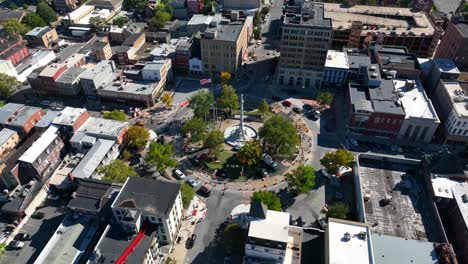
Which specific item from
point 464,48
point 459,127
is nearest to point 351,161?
point 459,127

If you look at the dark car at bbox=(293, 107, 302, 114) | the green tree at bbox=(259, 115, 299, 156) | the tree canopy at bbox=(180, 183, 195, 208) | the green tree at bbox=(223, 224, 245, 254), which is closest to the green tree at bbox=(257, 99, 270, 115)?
the dark car at bbox=(293, 107, 302, 114)

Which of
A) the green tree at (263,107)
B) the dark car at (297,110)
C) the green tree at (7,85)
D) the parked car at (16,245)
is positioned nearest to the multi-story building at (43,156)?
the parked car at (16,245)

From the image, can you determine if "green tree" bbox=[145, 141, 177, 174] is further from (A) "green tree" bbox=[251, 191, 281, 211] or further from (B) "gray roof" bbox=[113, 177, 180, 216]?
(A) "green tree" bbox=[251, 191, 281, 211]

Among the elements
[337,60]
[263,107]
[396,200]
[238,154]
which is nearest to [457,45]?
[337,60]

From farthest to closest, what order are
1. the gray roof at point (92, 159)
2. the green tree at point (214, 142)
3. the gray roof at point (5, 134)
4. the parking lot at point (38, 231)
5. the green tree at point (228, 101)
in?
the green tree at point (228, 101), the gray roof at point (5, 134), the green tree at point (214, 142), the gray roof at point (92, 159), the parking lot at point (38, 231)

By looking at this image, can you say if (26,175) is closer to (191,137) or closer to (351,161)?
(191,137)

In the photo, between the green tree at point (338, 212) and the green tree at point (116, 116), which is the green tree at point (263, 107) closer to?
the green tree at point (338, 212)
